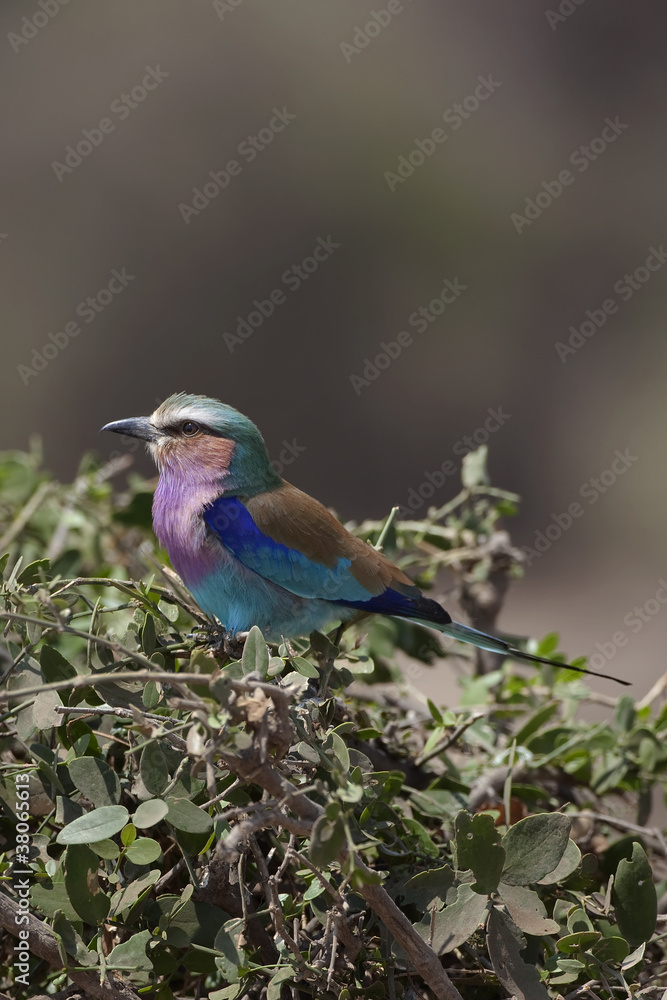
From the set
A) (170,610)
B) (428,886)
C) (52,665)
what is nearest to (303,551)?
(170,610)

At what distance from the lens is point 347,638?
1435 mm

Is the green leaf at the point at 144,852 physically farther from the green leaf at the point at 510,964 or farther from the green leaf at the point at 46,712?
the green leaf at the point at 510,964

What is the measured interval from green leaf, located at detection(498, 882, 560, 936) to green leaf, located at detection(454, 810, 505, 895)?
1.2 inches

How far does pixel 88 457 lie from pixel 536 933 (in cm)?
134

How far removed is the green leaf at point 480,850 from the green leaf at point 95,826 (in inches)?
12.0

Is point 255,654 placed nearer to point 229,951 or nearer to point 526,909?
point 229,951

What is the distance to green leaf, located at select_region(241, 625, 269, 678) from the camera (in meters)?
0.77

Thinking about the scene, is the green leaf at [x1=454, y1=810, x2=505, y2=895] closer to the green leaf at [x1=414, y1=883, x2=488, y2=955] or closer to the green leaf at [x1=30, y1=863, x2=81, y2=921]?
the green leaf at [x1=414, y1=883, x2=488, y2=955]

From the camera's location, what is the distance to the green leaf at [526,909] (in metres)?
0.85

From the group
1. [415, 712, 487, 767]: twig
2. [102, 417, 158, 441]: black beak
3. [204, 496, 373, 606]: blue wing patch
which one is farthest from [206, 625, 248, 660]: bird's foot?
[102, 417, 158, 441]: black beak

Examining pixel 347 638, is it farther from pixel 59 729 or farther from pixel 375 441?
pixel 375 441

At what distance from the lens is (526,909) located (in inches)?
33.7

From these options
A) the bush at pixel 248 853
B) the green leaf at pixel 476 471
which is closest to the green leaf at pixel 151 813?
the bush at pixel 248 853

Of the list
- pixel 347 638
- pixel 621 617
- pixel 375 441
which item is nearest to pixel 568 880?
pixel 347 638
